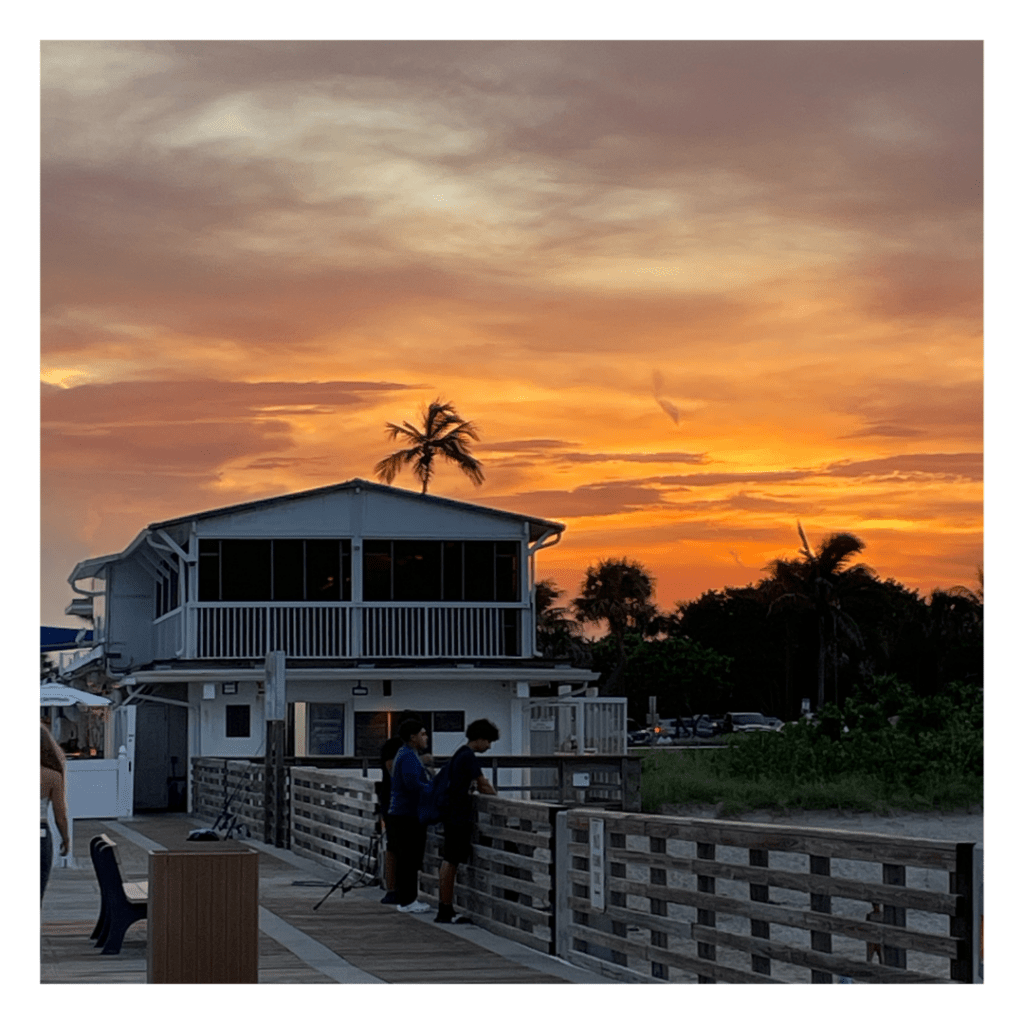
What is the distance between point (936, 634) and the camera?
268ft

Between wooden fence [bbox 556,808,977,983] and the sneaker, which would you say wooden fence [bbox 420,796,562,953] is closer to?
wooden fence [bbox 556,808,977,983]

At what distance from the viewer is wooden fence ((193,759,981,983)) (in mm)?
8156

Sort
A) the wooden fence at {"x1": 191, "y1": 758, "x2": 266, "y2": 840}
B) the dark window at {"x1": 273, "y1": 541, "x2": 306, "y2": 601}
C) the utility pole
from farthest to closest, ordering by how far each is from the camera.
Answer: the dark window at {"x1": 273, "y1": 541, "x2": 306, "y2": 601}, the wooden fence at {"x1": 191, "y1": 758, "x2": 266, "y2": 840}, the utility pole

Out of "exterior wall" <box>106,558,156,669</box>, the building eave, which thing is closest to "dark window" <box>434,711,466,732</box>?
the building eave

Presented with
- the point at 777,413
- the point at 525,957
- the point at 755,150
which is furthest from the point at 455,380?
the point at 525,957

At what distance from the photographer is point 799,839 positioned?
905cm

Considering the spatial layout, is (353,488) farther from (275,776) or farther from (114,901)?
(114,901)

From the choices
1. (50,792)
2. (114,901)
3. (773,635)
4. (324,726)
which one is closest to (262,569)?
(324,726)

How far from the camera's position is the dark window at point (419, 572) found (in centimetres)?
3372

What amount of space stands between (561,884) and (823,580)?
218 ft

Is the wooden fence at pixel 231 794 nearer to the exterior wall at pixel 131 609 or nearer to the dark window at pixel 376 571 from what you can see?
the dark window at pixel 376 571

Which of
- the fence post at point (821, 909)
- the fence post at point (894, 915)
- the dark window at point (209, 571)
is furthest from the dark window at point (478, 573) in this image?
the fence post at point (894, 915)
